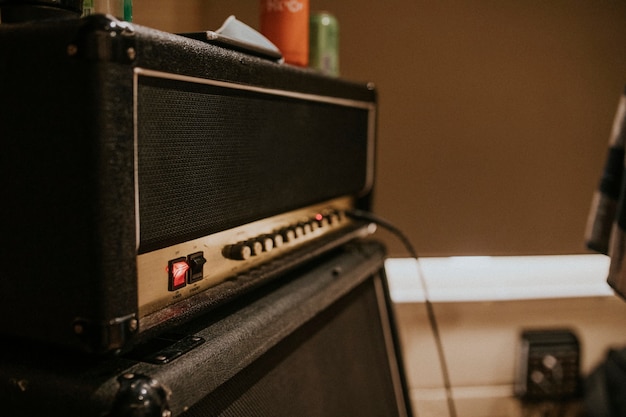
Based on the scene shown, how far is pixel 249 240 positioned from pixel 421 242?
75 cm

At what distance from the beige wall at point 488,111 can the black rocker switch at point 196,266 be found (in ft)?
2.64

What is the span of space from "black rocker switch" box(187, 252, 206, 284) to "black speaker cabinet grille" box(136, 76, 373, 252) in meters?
0.02

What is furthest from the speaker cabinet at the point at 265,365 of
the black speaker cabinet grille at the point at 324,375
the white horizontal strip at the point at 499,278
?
the white horizontal strip at the point at 499,278

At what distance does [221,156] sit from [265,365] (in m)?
0.24

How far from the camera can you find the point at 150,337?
19.5 inches

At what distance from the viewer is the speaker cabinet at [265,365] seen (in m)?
0.45

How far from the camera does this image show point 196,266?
569mm

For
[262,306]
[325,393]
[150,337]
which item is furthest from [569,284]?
[150,337]

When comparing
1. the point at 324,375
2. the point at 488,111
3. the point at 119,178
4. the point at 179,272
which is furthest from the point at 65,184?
the point at 488,111

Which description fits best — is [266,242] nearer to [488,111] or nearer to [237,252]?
[237,252]

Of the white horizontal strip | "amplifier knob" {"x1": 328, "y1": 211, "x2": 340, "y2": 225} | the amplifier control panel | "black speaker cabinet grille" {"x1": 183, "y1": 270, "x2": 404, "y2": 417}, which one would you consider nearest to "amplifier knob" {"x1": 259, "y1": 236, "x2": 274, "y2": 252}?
the amplifier control panel

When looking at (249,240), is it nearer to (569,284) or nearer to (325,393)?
(325,393)

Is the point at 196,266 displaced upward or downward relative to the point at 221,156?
downward

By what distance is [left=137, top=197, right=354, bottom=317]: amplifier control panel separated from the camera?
0.51 meters
